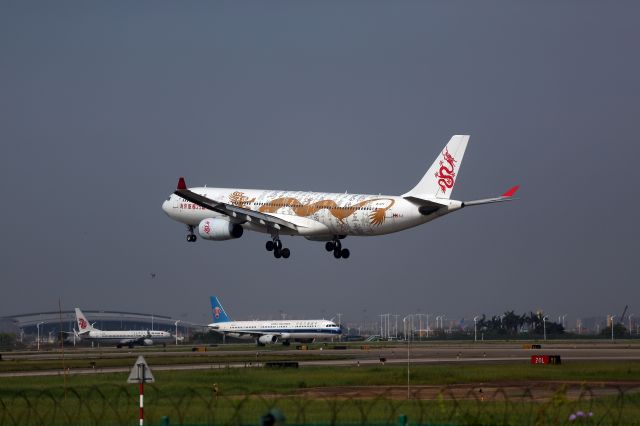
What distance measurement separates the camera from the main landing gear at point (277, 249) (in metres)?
86.7

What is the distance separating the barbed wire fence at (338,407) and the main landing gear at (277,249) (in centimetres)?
3556

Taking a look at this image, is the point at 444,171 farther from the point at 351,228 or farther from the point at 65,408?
the point at 65,408

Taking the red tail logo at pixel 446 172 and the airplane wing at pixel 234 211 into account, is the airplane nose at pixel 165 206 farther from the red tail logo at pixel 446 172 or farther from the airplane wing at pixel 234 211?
the red tail logo at pixel 446 172

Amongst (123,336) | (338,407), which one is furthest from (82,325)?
(338,407)

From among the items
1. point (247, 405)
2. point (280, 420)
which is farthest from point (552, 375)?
point (280, 420)

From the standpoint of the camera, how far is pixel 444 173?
269 feet

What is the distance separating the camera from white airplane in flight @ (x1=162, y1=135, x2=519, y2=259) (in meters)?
78.8

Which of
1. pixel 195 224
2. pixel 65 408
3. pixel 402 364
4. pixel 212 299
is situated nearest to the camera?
pixel 65 408

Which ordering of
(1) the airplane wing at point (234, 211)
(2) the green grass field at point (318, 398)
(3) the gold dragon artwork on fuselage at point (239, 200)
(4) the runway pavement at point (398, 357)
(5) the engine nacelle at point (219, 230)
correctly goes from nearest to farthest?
(2) the green grass field at point (318, 398) → (4) the runway pavement at point (398, 357) → (1) the airplane wing at point (234, 211) → (5) the engine nacelle at point (219, 230) → (3) the gold dragon artwork on fuselage at point (239, 200)

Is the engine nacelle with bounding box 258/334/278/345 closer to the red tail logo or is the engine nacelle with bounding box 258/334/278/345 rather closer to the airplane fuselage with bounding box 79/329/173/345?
the airplane fuselage with bounding box 79/329/173/345

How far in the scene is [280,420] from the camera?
19625 mm

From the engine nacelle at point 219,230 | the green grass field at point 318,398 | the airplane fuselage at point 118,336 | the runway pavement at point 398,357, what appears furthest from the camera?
the airplane fuselage at point 118,336

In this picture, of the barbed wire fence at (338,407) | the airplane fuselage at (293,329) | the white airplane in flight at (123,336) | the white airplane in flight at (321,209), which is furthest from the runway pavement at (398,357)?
the white airplane in flight at (123,336)

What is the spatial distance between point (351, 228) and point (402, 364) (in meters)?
14.3
